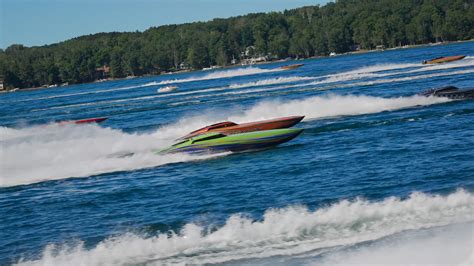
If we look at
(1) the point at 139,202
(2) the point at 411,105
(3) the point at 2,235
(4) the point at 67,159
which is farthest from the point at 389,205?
(2) the point at 411,105

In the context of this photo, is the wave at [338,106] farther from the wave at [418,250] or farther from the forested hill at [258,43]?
the forested hill at [258,43]

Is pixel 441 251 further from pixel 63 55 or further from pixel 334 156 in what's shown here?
pixel 63 55

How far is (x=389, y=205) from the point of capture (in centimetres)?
1526

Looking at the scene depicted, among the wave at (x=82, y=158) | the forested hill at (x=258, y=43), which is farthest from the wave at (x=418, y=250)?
the forested hill at (x=258, y=43)

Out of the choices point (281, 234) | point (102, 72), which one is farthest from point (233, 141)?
point (102, 72)

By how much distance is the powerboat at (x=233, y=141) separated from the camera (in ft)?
86.5

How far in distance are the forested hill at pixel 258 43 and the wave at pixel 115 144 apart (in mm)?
104872

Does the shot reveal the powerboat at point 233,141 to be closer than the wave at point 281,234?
No

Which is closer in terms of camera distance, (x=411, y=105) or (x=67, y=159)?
(x=67, y=159)

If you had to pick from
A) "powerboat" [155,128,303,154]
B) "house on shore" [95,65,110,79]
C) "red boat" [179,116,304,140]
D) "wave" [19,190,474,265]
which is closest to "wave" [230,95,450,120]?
"red boat" [179,116,304,140]

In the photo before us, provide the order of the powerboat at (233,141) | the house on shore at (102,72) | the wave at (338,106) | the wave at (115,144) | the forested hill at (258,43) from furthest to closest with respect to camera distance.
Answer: the house on shore at (102,72), the forested hill at (258,43), the wave at (338,106), the wave at (115,144), the powerboat at (233,141)

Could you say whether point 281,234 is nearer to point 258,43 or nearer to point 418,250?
point 418,250

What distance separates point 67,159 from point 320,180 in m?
13.4

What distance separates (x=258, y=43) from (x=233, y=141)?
496ft
